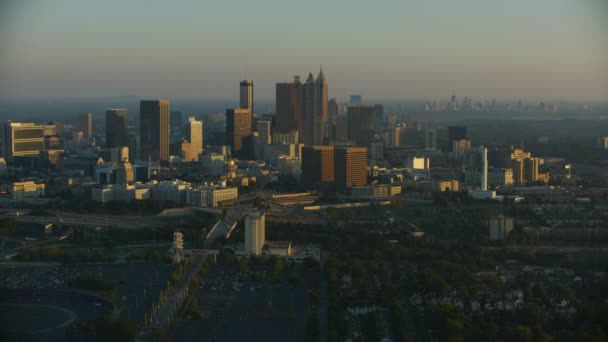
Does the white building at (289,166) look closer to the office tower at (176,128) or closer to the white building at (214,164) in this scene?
the white building at (214,164)

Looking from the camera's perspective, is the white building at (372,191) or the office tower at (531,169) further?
the office tower at (531,169)

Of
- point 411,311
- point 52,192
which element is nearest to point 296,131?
point 52,192

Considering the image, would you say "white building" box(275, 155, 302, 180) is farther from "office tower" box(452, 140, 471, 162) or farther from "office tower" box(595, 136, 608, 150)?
"office tower" box(595, 136, 608, 150)

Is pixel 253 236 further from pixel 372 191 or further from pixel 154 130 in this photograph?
pixel 154 130

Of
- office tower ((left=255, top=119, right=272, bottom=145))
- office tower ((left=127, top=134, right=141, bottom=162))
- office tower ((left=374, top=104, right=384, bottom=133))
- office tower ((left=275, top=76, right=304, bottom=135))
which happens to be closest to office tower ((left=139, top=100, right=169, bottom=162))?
office tower ((left=127, top=134, right=141, bottom=162))

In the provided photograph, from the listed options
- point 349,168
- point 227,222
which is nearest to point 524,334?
point 227,222

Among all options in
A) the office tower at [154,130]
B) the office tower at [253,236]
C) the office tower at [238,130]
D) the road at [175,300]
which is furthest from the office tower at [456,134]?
the road at [175,300]

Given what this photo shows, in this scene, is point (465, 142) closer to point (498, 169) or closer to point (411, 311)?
point (498, 169)
